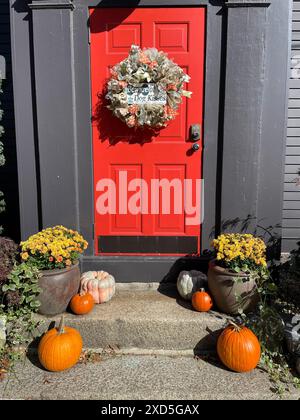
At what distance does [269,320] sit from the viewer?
326 cm

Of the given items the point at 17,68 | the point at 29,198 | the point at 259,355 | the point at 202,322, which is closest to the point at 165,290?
the point at 202,322

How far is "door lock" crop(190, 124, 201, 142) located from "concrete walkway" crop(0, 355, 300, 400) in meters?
2.17

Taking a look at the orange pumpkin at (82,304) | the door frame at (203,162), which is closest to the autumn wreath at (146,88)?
the door frame at (203,162)

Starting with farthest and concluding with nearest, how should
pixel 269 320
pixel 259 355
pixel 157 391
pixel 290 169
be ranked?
pixel 290 169 → pixel 269 320 → pixel 259 355 → pixel 157 391

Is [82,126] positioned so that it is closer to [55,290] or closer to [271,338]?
[55,290]

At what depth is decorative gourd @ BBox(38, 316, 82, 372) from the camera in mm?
2967

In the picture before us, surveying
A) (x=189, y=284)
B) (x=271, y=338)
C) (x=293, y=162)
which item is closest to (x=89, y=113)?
(x=189, y=284)

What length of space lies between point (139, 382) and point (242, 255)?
1.41m

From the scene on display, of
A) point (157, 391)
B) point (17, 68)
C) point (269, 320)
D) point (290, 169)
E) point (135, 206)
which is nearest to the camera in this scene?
point (157, 391)

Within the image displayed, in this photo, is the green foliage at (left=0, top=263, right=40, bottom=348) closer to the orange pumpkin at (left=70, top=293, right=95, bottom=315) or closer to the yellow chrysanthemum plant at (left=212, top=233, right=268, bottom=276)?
the orange pumpkin at (left=70, top=293, right=95, bottom=315)

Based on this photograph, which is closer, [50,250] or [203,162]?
[50,250]

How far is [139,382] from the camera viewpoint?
9.55 ft

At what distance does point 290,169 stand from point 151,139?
1741mm

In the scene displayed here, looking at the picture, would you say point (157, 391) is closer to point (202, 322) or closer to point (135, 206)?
point (202, 322)
